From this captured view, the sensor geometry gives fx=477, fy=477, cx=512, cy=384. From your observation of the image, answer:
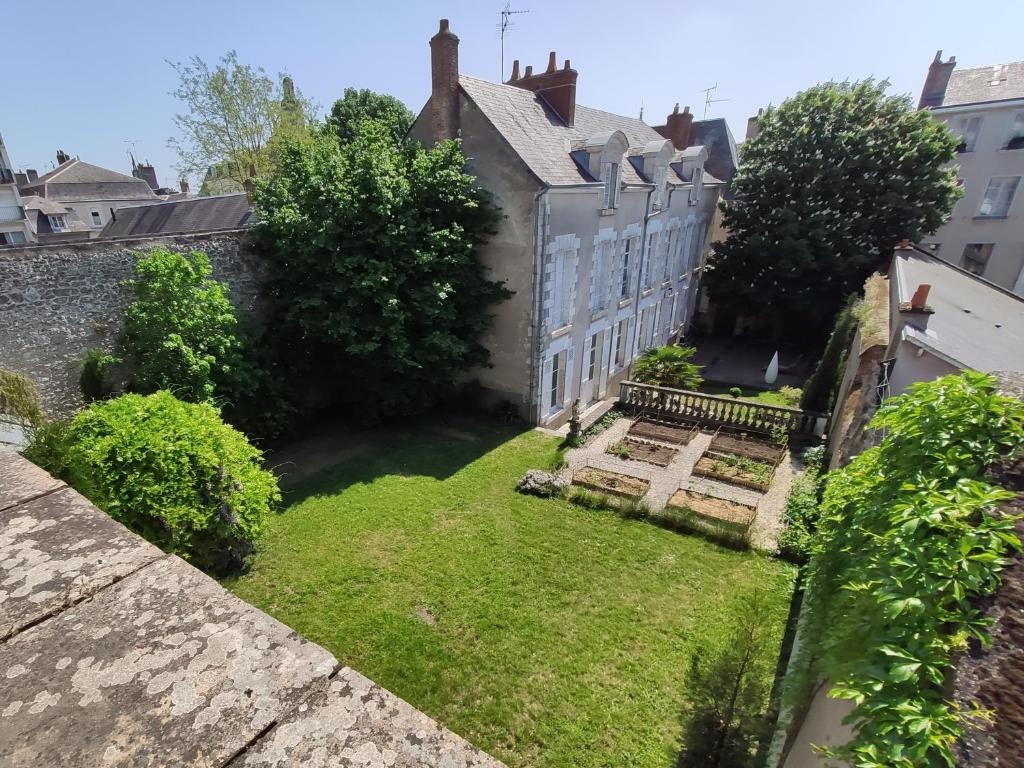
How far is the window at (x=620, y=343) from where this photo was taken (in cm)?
1858

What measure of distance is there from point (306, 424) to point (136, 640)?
529 inches

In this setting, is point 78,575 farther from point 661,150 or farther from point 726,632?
point 661,150

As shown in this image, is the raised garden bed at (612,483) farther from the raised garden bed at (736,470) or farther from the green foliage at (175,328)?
the green foliage at (175,328)

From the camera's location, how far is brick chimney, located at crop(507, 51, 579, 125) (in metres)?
15.9

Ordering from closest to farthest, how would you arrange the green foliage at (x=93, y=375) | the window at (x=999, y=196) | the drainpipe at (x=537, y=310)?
the green foliage at (x=93, y=375) → the drainpipe at (x=537, y=310) → the window at (x=999, y=196)

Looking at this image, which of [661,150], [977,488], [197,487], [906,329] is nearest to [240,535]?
[197,487]

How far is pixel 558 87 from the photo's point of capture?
16125mm

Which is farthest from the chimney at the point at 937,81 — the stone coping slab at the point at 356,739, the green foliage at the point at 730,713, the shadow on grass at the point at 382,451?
the stone coping slab at the point at 356,739

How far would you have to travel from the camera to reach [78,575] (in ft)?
4.90

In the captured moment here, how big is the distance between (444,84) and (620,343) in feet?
35.7

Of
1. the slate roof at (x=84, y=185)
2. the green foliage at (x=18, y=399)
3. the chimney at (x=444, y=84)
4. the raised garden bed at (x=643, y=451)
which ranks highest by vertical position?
the chimney at (x=444, y=84)

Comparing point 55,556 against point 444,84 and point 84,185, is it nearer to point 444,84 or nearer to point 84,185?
point 444,84

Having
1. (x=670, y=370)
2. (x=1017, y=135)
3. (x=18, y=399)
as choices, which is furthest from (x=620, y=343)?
(x=1017, y=135)

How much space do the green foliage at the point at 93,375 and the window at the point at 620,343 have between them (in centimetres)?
1503
